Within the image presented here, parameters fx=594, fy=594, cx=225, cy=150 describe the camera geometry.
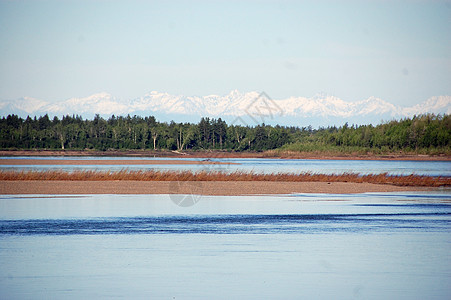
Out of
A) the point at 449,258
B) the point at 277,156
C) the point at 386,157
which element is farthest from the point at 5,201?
the point at 277,156

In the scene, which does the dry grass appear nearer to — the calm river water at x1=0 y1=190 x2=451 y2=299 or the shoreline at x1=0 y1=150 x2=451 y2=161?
the calm river water at x1=0 y1=190 x2=451 y2=299

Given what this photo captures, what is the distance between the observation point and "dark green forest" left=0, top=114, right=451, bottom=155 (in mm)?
115312

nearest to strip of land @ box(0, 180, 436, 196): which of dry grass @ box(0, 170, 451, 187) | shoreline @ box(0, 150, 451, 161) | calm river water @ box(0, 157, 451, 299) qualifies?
dry grass @ box(0, 170, 451, 187)

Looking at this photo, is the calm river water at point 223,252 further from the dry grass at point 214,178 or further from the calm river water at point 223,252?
the dry grass at point 214,178

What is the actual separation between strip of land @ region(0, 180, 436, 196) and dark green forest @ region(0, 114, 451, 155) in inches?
2954

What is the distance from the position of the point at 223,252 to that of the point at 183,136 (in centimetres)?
13181

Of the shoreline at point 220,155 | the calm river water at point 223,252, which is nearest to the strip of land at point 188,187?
the calm river water at point 223,252

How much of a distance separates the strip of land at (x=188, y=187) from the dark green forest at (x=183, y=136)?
75037 mm

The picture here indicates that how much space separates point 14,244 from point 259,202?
14.5 meters

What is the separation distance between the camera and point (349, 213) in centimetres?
2427

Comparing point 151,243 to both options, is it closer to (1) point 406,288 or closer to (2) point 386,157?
(1) point 406,288

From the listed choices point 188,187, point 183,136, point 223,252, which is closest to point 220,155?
point 183,136

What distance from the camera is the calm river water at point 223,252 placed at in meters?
12.1

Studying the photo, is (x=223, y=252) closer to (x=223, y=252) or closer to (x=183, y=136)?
(x=223, y=252)
